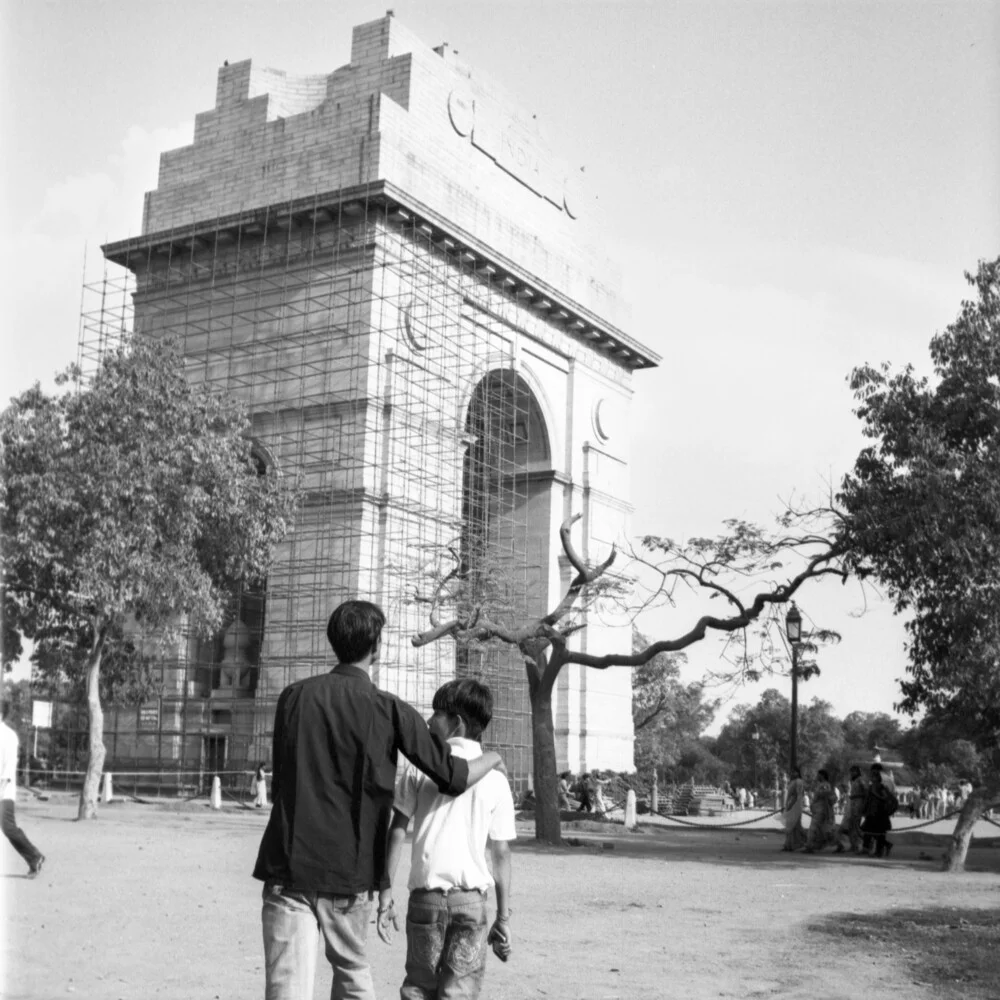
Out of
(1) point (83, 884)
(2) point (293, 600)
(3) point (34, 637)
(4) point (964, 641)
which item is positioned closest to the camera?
(1) point (83, 884)

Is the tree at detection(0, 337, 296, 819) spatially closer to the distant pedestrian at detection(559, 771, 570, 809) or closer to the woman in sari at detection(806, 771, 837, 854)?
the woman in sari at detection(806, 771, 837, 854)

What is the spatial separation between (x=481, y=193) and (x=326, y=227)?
17.0ft

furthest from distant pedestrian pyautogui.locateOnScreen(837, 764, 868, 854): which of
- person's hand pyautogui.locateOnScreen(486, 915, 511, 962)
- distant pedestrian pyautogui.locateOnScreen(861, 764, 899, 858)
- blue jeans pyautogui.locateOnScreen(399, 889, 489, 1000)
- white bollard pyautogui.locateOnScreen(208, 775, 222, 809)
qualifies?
blue jeans pyautogui.locateOnScreen(399, 889, 489, 1000)

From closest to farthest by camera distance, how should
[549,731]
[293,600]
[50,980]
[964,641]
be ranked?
[50,980]
[964,641]
[549,731]
[293,600]

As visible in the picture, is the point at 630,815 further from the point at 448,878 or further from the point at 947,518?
the point at 448,878

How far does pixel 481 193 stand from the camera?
33688mm

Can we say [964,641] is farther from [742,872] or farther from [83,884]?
[83,884]

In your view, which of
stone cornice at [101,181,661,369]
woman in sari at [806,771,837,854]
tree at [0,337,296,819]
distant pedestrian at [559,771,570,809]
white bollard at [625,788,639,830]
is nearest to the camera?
woman in sari at [806,771,837,854]

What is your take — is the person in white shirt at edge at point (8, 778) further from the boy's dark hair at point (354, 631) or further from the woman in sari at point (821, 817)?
the woman in sari at point (821, 817)

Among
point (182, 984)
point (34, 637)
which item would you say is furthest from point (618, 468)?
point (182, 984)

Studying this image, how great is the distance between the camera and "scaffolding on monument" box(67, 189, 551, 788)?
93.6ft

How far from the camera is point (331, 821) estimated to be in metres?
4.33

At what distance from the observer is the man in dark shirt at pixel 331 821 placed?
4305 mm

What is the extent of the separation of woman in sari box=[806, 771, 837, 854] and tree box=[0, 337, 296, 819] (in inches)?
382
